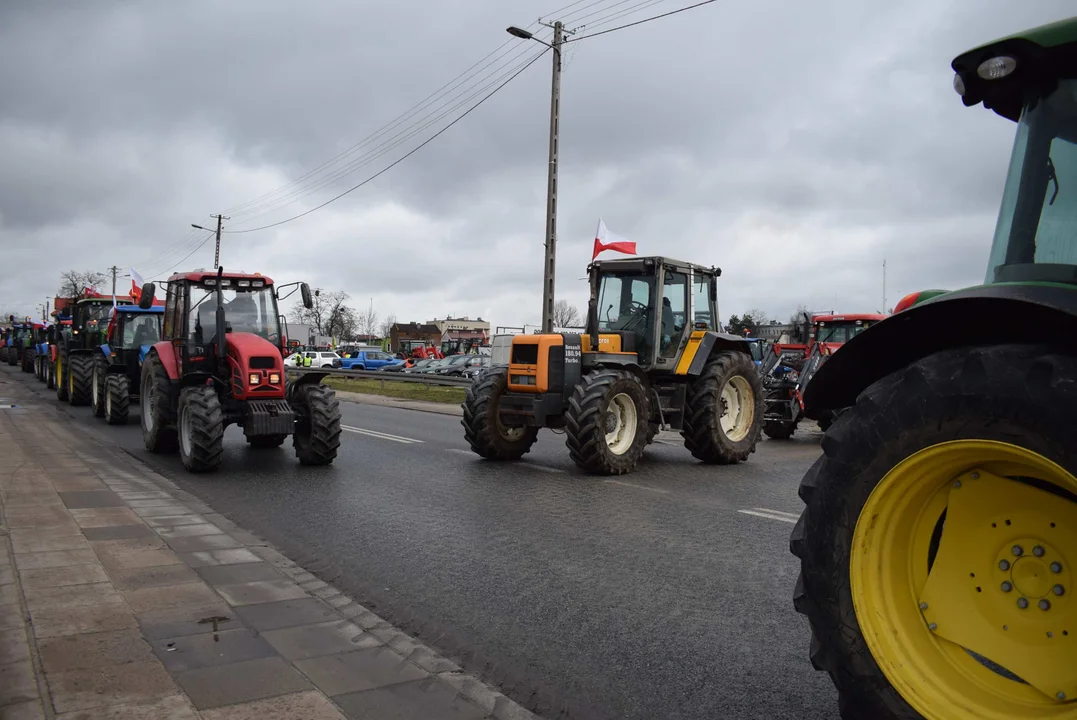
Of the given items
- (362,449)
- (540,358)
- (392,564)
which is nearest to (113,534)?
(392,564)

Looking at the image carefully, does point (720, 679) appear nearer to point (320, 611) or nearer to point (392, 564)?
point (320, 611)

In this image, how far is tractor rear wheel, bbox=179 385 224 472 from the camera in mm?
9898

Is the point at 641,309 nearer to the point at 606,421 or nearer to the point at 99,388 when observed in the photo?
the point at 606,421

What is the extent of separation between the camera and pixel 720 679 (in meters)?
3.91

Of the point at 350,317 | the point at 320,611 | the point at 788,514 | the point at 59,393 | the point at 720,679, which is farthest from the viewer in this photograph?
the point at 350,317

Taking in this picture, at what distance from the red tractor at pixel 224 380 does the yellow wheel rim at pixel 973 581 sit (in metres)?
8.60

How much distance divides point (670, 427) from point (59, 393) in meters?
17.8

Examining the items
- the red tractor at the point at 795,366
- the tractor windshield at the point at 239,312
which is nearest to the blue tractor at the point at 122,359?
the tractor windshield at the point at 239,312

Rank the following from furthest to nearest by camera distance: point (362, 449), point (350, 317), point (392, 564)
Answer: point (350, 317), point (362, 449), point (392, 564)

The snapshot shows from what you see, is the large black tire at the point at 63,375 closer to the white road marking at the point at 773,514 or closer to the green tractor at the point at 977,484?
the white road marking at the point at 773,514

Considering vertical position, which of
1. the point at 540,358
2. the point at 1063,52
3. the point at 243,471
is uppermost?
the point at 1063,52

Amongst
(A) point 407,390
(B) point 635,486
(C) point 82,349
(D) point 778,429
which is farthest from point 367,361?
(B) point 635,486

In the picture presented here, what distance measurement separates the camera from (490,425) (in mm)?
11234

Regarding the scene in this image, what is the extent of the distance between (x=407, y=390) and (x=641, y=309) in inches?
725
